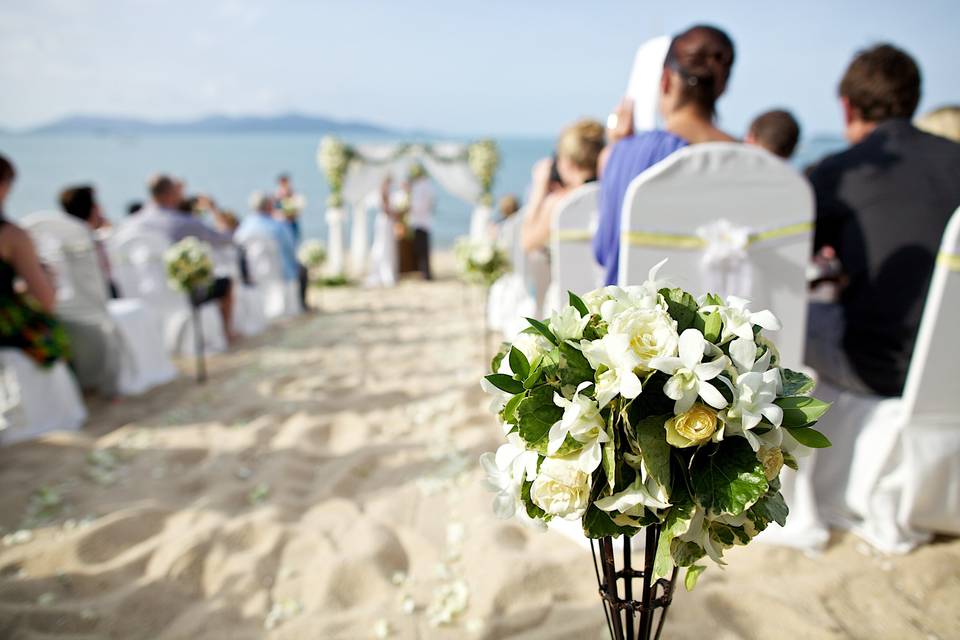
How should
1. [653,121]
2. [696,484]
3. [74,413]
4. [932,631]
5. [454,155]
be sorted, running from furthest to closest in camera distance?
[454,155] < [74,413] < [653,121] < [932,631] < [696,484]

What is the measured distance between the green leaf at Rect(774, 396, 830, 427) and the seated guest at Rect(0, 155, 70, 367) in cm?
443

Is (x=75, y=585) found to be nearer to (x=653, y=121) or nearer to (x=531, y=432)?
(x=531, y=432)

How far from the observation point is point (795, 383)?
3.58 feet

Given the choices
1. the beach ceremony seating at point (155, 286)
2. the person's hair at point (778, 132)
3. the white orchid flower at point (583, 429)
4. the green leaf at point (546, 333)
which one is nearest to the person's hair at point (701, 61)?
the person's hair at point (778, 132)

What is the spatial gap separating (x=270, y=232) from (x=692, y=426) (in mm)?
7872

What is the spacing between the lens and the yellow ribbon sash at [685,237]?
85.1 inches

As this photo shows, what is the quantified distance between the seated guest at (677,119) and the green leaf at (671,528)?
1485 millimetres

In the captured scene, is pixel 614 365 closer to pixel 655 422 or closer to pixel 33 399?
pixel 655 422

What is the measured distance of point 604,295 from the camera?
115 cm

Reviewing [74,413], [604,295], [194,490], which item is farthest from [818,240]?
[74,413]

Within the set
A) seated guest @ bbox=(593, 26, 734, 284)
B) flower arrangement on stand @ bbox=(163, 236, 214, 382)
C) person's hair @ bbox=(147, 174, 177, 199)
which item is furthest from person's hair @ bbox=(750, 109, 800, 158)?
person's hair @ bbox=(147, 174, 177, 199)

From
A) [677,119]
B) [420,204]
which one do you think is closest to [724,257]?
[677,119]

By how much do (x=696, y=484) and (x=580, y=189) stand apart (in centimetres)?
220

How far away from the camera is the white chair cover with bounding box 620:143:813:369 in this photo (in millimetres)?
2133
